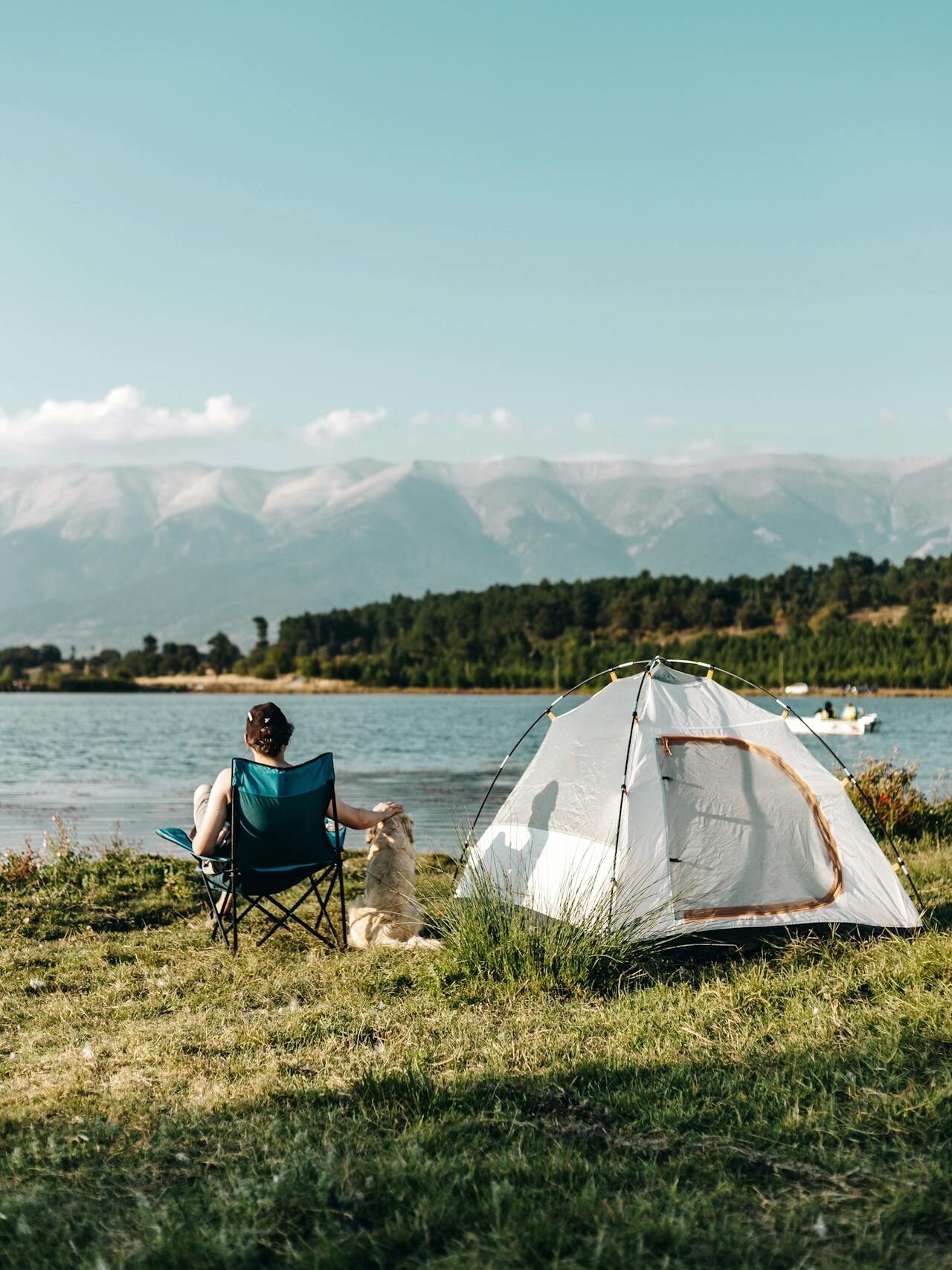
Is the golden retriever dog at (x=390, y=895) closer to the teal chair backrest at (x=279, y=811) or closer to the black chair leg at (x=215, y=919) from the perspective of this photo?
the teal chair backrest at (x=279, y=811)

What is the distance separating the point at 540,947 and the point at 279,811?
1848 millimetres

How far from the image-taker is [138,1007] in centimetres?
579

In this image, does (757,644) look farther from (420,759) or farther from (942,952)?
(942,952)

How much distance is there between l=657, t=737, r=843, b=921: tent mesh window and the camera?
711cm

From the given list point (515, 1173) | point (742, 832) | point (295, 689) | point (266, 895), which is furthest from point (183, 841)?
point (295, 689)

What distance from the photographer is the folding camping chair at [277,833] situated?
6824mm

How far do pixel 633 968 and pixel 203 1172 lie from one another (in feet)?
10.2

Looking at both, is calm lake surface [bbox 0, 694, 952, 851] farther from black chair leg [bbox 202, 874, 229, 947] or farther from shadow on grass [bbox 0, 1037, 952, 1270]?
shadow on grass [bbox 0, 1037, 952, 1270]

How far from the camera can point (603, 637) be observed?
136375 mm

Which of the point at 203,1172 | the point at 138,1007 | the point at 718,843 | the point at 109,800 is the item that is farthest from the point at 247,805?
the point at 109,800

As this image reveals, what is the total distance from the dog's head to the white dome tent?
49 cm

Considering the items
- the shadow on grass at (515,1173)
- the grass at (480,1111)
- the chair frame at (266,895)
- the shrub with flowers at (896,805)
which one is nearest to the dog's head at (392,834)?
the chair frame at (266,895)

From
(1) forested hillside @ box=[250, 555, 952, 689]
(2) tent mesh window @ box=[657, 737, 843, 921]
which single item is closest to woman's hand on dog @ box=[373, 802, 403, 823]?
(2) tent mesh window @ box=[657, 737, 843, 921]

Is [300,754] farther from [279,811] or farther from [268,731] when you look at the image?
Result: [279,811]
